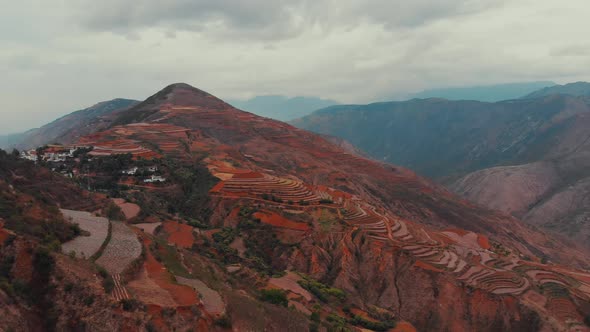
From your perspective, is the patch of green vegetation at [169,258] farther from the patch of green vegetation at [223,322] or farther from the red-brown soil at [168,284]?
the patch of green vegetation at [223,322]

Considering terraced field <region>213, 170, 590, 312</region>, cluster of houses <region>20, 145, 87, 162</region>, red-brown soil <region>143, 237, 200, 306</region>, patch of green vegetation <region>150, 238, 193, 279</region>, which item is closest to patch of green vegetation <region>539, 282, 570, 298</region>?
terraced field <region>213, 170, 590, 312</region>

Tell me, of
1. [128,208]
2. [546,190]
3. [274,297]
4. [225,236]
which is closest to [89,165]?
[128,208]

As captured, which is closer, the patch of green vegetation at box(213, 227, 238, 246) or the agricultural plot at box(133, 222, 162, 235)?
the agricultural plot at box(133, 222, 162, 235)

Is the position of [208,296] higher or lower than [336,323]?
higher

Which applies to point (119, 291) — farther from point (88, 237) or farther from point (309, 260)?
point (309, 260)

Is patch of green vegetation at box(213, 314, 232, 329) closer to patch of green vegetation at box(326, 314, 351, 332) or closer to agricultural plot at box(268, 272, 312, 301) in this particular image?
patch of green vegetation at box(326, 314, 351, 332)

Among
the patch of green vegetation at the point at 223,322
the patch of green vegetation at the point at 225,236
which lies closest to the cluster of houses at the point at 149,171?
the patch of green vegetation at the point at 225,236
